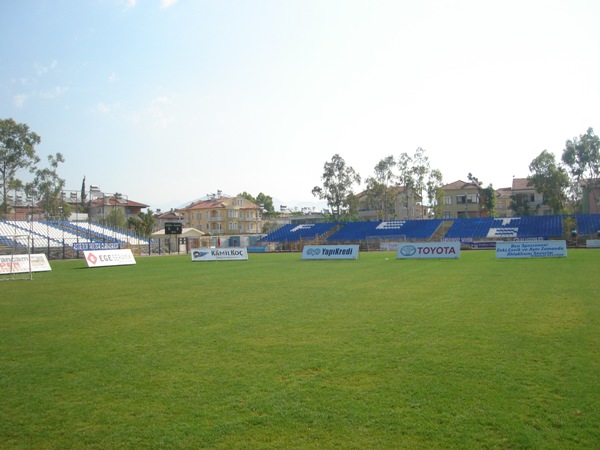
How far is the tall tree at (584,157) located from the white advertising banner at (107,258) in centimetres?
5669

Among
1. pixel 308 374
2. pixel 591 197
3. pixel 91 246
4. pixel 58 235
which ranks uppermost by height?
pixel 591 197

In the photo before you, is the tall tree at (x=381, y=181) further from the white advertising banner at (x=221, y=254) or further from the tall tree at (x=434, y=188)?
the white advertising banner at (x=221, y=254)

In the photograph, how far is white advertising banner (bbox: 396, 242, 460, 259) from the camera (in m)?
35.2

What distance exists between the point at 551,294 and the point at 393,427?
11764mm

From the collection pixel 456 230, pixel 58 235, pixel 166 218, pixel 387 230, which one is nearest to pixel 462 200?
pixel 387 230

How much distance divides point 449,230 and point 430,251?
2471 cm

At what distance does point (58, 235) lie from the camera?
54.1 m

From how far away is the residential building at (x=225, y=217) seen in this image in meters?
94.4

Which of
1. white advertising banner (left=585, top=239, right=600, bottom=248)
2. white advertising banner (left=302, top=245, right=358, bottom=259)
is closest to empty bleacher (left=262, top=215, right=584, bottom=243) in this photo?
white advertising banner (left=585, top=239, right=600, bottom=248)

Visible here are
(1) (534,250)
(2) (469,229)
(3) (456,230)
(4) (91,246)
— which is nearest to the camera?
(1) (534,250)

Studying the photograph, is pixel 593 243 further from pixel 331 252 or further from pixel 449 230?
pixel 331 252

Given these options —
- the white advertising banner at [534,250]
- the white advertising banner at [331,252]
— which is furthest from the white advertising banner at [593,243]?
the white advertising banner at [331,252]

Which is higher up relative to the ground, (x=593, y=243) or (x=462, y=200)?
(x=462, y=200)

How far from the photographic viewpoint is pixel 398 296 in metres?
15.3
